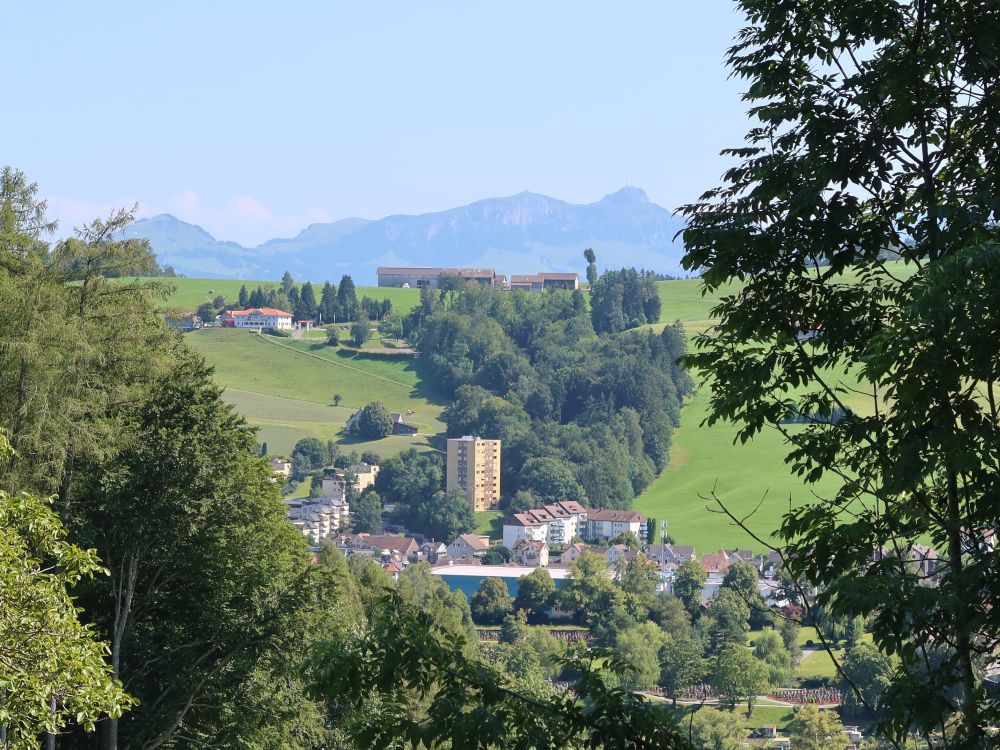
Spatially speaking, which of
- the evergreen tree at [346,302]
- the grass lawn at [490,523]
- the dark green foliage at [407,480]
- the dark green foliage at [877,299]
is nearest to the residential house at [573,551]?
the grass lawn at [490,523]

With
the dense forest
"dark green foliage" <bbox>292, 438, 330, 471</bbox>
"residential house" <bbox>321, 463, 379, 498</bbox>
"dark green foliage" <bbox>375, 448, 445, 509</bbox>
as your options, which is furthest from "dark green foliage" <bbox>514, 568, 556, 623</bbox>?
"dark green foliage" <bbox>292, 438, 330, 471</bbox>

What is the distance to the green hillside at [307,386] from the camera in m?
132

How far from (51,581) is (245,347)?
145 meters

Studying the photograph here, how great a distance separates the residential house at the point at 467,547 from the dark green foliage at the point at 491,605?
90.2ft

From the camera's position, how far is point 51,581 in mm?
8969

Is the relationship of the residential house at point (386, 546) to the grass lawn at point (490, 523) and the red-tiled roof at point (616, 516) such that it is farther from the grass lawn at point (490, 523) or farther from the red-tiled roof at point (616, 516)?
the red-tiled roof at point (616, 516)

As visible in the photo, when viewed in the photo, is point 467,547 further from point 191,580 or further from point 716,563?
point 191,580

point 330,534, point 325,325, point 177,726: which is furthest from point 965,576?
point 325,325

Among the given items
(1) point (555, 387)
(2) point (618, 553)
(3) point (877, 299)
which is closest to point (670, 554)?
(2) point (618, 553)

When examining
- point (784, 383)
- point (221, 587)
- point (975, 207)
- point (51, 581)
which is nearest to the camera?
point (975, 207)

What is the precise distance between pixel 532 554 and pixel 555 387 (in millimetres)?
43636

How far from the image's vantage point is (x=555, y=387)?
151 meters

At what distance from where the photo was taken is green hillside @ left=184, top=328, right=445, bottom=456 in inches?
5202

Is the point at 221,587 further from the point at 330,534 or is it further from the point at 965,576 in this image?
the point at 330,534
